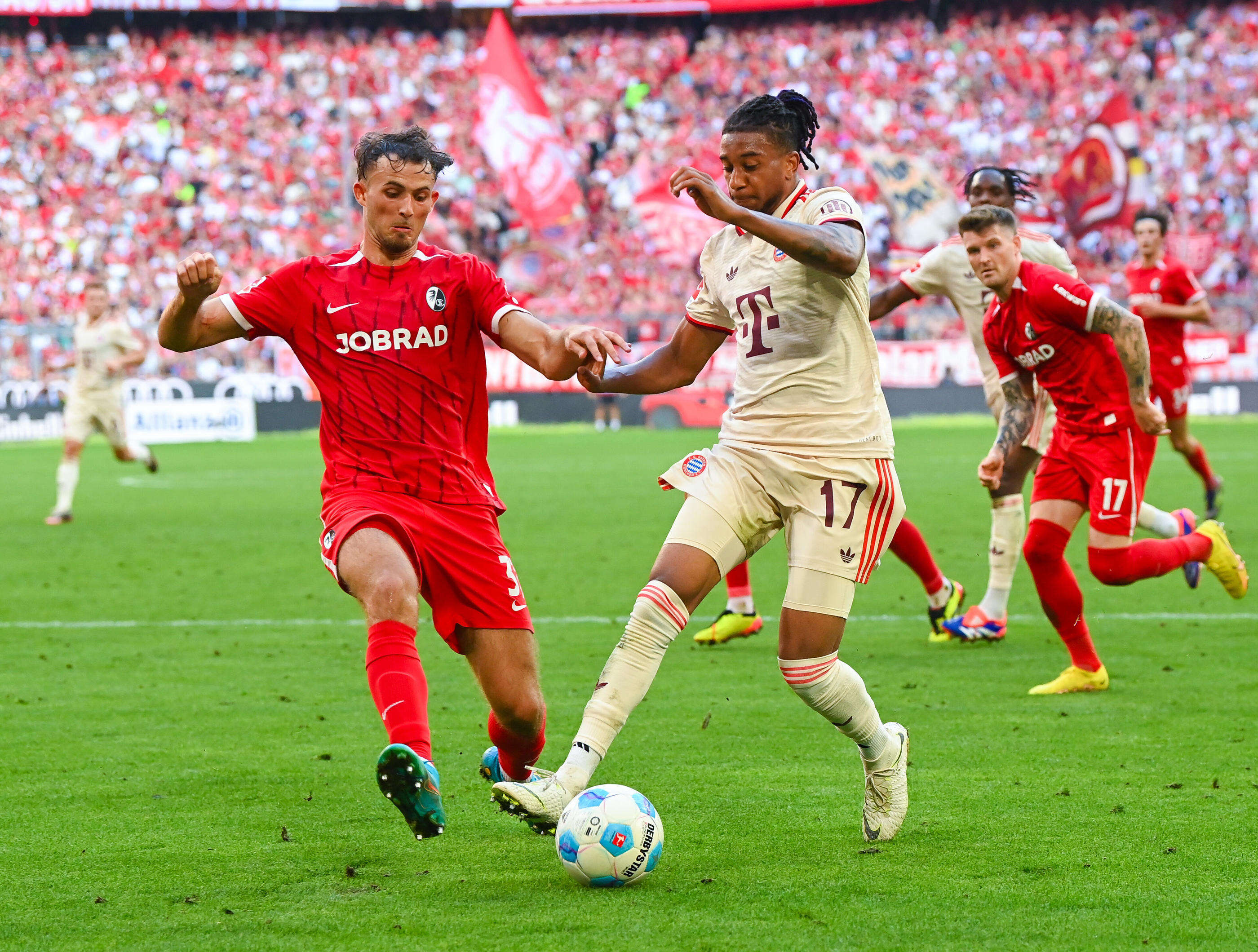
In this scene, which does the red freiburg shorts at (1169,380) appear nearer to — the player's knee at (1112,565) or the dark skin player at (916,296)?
the dark skin player at (916,296)

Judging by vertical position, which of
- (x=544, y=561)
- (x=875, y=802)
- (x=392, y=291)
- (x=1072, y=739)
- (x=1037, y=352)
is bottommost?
(x=544, y=561)

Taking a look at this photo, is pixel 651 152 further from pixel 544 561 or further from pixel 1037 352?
pixel 1037 352

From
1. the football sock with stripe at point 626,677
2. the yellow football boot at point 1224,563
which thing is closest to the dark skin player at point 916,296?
the yellow football boot at point 1224,563

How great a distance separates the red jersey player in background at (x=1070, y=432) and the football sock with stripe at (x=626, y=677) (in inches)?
113

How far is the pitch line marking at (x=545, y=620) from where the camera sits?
9.09 metres

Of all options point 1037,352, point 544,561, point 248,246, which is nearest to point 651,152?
point 248,246

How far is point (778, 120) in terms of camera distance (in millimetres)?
4633

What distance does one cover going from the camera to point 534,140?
33.1 metres

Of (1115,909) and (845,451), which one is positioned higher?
(845,451)

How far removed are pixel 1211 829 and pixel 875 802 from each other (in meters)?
1.00

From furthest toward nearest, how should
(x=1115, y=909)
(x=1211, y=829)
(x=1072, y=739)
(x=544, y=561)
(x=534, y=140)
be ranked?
(x=534, y=140)
(x=544, y=561)
(x=1072, y=739)
(x=1211, y=829)
(x=1115, y=909)

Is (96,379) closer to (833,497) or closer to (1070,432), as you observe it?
(1070,432)

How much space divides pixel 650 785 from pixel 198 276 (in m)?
2.28

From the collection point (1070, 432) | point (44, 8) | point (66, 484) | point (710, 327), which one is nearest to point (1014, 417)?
point (1070, 432)
